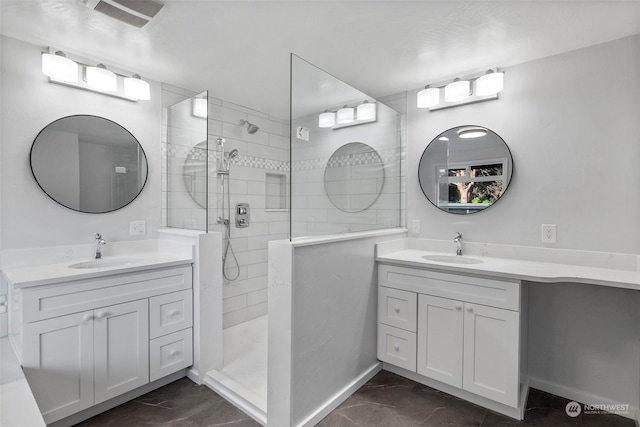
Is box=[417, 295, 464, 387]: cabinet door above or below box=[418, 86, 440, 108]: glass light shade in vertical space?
below

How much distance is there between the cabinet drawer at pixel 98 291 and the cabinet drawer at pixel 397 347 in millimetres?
1522

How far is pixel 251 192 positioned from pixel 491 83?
2.40m

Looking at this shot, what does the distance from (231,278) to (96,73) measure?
206cm

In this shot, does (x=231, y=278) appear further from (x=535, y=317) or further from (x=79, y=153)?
(x=535, y=317)

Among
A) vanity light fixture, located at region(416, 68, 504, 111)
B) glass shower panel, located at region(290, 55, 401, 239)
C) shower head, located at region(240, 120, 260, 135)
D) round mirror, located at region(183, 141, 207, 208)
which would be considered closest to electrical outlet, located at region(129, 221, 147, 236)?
round mirror, located at region(183, 141, 207, 208)

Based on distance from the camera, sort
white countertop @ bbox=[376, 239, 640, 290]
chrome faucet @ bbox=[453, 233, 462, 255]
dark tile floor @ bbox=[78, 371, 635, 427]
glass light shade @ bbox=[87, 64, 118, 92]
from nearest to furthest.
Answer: white countertop @ bbox=[376, 239, 640, 290], dark tile floor @ bbox=[78, 371, 635, 427], glass light shade @ bbox=[87, 64, 118, 92], chrome faucet @ bbox=[453, 233, 462, 255]

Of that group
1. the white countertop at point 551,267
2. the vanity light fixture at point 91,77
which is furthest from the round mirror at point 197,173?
the white countertop at point 551,267

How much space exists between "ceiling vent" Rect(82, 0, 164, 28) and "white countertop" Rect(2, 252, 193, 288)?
145cm

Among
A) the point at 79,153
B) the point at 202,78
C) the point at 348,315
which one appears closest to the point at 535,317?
the point at 348,315

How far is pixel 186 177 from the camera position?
8.50ft

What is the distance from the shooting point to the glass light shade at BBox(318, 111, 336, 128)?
187 cm

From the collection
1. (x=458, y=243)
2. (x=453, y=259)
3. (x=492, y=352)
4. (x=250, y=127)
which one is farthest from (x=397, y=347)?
(x=250, y=127)

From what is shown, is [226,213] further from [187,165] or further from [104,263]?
[104,263]

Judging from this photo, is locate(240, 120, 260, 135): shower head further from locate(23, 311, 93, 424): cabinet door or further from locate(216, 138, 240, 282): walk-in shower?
locate(23, 311, 93, 424): cabinet door
